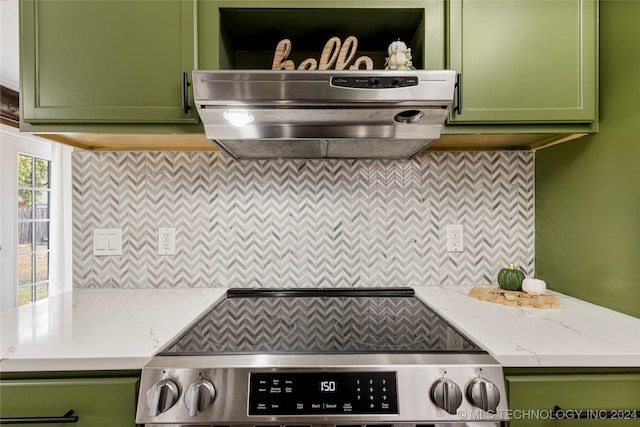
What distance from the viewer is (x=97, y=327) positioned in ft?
3.10

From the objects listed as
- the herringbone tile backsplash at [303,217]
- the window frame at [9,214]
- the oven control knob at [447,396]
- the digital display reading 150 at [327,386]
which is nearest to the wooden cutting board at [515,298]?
the herringbone tile backsplash at [303,217]

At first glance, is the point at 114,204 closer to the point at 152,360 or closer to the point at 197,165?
the point at 197,165

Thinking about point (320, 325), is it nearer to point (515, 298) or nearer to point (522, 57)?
point (515, 298)

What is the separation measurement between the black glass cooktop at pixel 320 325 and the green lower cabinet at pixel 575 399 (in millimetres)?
137

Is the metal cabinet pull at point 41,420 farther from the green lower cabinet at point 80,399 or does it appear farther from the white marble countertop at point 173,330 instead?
the white marble countertop at point 173,330

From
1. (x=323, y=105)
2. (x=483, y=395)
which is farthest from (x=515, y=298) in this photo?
(x=323, y=105)

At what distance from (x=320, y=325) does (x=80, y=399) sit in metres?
0.60

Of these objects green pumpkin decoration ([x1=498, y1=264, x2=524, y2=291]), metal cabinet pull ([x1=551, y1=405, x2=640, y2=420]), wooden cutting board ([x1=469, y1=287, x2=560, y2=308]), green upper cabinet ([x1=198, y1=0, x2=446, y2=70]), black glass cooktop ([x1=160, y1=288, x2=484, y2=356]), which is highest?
green upper cabinet ([x1=198, y1=0, x2=446, y2=70])

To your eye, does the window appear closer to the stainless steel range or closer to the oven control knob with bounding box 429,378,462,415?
the stainless steel range

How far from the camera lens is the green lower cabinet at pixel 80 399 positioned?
29.9 inches

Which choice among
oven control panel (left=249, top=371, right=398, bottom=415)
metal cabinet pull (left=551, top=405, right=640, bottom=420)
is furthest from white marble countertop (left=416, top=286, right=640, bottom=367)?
oven control panel (left=249, top=371, right=398, bottom=415)

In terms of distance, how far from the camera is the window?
2607 mm

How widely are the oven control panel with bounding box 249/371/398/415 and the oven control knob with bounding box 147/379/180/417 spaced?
165 mm

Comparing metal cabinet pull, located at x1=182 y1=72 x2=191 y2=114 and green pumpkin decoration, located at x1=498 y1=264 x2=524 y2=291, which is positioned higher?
metal cabinet pull, located at x1=182 y1=72 x2=191 y2=114
